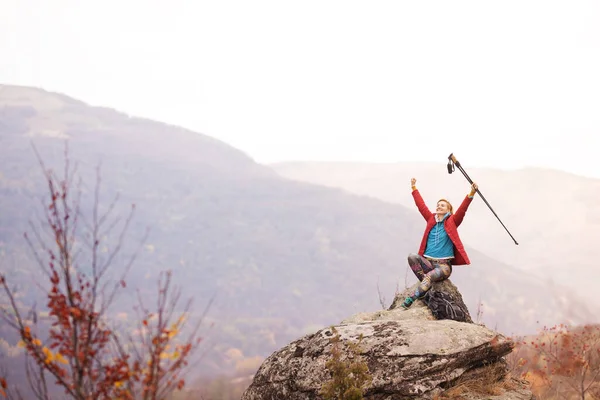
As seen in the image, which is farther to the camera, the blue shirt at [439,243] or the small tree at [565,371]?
the small tree at [565,371]

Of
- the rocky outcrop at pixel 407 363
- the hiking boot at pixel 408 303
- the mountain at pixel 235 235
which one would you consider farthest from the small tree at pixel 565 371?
the mountain at pixel 235 235

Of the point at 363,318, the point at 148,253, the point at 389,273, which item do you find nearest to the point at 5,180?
the point at 148,253

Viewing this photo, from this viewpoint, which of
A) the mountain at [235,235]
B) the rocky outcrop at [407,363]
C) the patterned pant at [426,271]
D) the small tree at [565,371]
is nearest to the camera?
the rocky outcrop at [407,363]

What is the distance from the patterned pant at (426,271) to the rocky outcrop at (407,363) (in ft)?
4.85

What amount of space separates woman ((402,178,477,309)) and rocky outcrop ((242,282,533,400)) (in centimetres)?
156

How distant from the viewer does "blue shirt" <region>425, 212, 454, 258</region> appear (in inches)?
432

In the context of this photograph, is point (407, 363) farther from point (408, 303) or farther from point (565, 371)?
point (565, 371)

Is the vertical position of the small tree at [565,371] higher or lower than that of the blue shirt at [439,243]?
lower

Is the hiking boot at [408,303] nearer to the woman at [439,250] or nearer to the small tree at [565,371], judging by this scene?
the woman at [439,250]

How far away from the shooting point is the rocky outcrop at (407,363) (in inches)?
320

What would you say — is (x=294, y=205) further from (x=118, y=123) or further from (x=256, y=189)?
(x=118, y=123)

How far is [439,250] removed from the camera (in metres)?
11.0

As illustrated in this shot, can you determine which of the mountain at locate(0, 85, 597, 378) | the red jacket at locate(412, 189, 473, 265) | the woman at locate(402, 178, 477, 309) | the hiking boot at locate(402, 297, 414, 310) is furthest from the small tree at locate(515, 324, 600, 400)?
the mountain at locate(0, 85, 597, 378)

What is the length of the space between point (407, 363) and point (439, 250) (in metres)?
3.39
